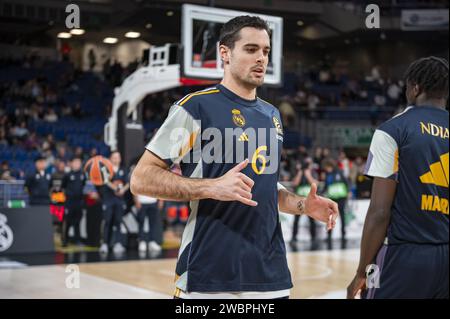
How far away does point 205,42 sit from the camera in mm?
11141

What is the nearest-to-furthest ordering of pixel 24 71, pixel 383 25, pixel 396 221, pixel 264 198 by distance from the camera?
pixel 264 198, pixel 396 221, pixel 24 71, pixel 383 25

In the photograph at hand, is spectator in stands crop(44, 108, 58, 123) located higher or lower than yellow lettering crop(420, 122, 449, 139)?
lower

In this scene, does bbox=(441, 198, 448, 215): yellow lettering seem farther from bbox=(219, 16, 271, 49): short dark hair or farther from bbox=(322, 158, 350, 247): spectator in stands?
bbox=(322, 158, 350, 247): spectator in stands

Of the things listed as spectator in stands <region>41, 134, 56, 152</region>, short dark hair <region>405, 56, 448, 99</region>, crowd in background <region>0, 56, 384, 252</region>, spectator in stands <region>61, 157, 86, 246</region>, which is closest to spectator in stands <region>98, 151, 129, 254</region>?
crowd in background <region>0, 56, 384, 252</region>

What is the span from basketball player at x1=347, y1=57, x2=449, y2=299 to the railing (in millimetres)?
10939

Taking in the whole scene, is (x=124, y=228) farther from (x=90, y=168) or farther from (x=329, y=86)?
(x=329, y=86)

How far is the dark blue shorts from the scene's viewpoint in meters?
3.20

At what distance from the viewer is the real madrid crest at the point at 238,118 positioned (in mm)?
3080

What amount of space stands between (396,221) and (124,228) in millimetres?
10149

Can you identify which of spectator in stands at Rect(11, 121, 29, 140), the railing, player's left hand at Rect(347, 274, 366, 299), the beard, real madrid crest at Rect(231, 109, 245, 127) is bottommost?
the railing

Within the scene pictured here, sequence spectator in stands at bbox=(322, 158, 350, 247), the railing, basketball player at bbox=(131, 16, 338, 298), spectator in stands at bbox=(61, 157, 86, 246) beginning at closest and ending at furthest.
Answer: basketball player at bbox=(131, 16, 338, 298) < spectator in stands at bbox=(61, 157, 86, 246) < the railing < spectator in stands at bbox=(322, 158, 350, 247)
